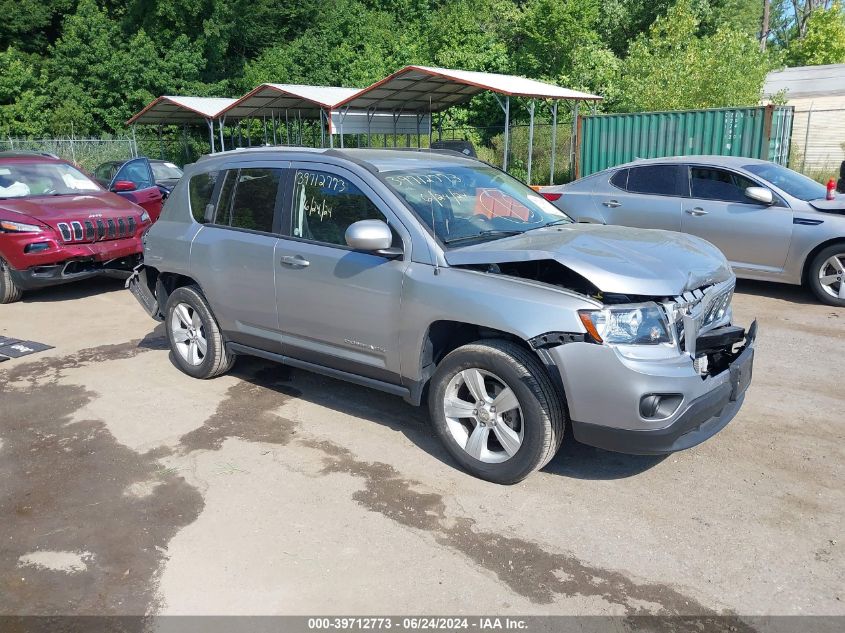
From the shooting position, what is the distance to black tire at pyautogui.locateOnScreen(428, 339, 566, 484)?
12.4 ft

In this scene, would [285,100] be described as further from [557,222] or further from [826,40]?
Result: [826,40]

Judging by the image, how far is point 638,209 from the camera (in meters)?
9.16

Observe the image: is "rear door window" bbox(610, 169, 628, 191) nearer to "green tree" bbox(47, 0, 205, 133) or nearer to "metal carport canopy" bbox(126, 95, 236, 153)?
"metal carport canopy" bbox(126, 95, 236, 153)

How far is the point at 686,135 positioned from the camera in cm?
1538

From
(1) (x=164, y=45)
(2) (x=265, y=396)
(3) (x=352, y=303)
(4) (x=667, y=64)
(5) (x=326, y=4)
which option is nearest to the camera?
(3) (x=352, y=303)

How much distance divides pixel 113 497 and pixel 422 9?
39.5 metres

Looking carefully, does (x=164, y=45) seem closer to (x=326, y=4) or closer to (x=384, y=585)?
(x=326, y=4)

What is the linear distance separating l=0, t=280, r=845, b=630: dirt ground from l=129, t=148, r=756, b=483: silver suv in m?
0.39

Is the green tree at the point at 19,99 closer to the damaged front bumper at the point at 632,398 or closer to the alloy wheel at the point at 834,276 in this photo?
the alloy wheel at the point at 834,276

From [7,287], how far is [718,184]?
8.82m

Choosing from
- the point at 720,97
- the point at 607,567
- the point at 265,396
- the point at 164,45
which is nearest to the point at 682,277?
the point at 607,567

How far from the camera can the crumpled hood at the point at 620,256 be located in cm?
373

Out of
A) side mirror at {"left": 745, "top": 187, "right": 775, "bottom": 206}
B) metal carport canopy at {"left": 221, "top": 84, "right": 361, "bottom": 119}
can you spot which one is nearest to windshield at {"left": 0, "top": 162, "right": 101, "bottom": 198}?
side mirror at {"left": 745, "top": 187, "right": 775, "bottom": 206}

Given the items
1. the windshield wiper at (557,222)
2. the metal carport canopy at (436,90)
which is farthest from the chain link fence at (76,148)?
the windshield wiper at (557,222)
